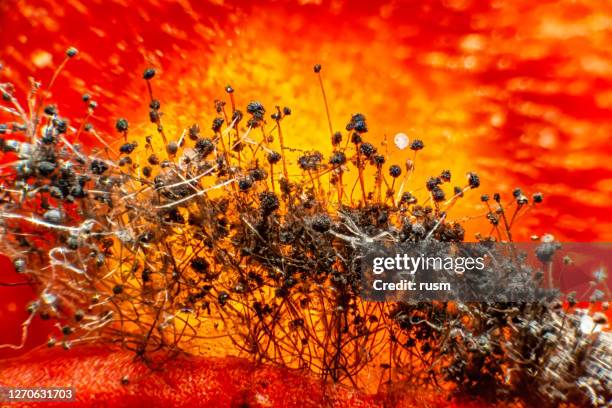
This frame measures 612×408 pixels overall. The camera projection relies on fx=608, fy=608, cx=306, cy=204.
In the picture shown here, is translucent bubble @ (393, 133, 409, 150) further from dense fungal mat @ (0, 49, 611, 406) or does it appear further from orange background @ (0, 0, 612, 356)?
dense fungal mat @ (0, 49, 611, 406)

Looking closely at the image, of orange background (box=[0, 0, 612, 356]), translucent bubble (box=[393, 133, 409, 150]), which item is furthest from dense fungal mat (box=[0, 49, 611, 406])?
orange background (box=[0, 0, 612, 356])

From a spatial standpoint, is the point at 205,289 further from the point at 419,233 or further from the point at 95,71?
the point at 95,71

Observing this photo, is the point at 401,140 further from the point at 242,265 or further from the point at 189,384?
the point at 189,384

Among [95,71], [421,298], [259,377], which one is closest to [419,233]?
[421,298]

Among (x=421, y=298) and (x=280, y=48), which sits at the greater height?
(x=280, y=48)

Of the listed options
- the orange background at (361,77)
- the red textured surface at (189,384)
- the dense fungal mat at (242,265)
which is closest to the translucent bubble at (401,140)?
the orange background at (361,77)

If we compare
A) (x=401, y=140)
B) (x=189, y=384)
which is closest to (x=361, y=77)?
(x=401, y=140)

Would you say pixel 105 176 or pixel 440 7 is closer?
pixel 105 176
